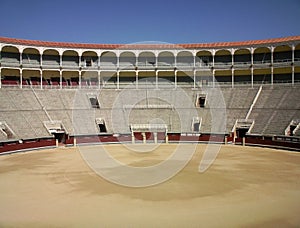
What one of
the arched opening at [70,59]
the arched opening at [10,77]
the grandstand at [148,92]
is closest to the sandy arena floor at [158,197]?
the grandstand at [148,92]

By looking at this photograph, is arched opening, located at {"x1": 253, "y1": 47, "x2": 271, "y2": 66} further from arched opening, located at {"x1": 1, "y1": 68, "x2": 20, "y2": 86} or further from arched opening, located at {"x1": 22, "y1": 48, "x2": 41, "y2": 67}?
arched opening, located at {"x1": 1, "y1": 68, "x2": 20, "y2": 86}

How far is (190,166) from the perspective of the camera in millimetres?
20125

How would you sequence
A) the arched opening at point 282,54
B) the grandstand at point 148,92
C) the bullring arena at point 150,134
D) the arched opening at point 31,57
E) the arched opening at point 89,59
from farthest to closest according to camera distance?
the arched opening at point 89,59 → the arched opening at point 31,57 → the arched opening at point 282,54 → the grandstand at point 148,92 → the bullring arena at point 150,134

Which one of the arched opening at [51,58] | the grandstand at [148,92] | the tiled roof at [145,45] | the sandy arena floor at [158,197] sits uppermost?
the tiled roof at [145,45]

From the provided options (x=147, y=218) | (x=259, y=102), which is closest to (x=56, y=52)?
(x=259, y=102)

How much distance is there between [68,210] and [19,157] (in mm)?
15070

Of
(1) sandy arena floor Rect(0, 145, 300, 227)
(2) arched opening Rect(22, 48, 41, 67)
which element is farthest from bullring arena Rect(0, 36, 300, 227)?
(2) arched opening Rect(22, 48, 41, 67)

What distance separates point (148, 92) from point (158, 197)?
94.9 feet

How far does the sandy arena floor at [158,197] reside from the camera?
34.5 ft

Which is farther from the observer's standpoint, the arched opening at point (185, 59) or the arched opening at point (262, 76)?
the arched opening at point (185, 59)

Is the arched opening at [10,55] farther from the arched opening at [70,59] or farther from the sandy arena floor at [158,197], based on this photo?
the sandy arena floor at [158,197]

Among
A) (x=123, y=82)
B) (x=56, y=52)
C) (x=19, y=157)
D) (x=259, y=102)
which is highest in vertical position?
(x=56, y=52)

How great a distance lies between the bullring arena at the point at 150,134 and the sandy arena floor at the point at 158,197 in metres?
0.06

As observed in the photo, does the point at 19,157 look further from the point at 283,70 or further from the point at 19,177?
the point at 283,70
